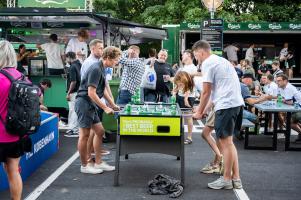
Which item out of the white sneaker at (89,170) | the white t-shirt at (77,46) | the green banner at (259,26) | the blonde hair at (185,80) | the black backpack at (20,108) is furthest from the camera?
the green banner at (259,26)

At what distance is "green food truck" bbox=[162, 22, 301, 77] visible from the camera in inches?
789

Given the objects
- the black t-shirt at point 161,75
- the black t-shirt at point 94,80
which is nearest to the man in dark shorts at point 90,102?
the black t-shirt at point 94,80

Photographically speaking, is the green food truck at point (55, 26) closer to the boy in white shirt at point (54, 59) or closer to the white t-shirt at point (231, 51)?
the boy in white shirt at point (54, 59)

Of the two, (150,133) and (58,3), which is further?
(58,3)

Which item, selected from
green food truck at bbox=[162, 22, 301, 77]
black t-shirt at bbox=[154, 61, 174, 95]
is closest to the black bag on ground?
black t-shirt at bbox=[154, 61, 174, 95]

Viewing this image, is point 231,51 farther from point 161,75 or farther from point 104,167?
point 104,167

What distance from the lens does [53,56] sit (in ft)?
39.7

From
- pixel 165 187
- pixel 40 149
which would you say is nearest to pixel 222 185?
pixel 165 187

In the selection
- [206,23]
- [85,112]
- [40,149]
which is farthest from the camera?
[206,23]

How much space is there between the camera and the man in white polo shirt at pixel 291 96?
9773 mm

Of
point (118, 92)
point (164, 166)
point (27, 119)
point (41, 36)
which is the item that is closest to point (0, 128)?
point (27, 119)

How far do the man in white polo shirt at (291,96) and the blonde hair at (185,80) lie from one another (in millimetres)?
2209

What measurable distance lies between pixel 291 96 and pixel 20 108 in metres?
6.93

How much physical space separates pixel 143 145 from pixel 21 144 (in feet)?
6.56
